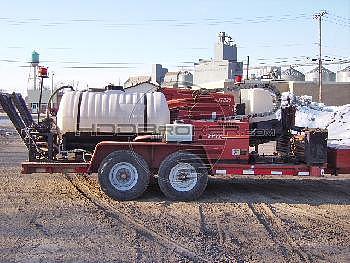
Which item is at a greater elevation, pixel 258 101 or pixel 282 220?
pixel 258 101

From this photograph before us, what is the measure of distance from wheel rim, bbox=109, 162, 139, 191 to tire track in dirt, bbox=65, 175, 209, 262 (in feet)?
1.37

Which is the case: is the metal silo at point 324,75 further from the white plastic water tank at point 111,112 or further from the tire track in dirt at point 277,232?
the tire track in dirt at point 277,232

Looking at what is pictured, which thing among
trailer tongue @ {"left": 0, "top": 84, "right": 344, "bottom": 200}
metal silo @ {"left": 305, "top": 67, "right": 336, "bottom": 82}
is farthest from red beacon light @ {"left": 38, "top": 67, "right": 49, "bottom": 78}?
metal silo @ {"left": 305, "top": 67, "right": 336, "bottom": 82}

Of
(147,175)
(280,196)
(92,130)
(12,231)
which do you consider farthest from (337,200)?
(12,231)

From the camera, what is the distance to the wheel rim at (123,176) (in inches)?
364

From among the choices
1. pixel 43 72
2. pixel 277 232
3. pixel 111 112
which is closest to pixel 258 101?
pixel 111 112

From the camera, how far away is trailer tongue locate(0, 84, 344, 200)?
30.4 feet

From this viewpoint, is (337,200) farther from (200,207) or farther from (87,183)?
(87,183)

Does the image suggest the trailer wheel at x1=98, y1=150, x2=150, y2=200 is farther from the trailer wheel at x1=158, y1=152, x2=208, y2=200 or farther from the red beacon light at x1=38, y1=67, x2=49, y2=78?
the red beacon light at x1=38, y1=67, x2=49, y2=78

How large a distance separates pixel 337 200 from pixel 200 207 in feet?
9.22

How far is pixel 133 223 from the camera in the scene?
752 centimetres

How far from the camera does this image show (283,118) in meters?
10.4

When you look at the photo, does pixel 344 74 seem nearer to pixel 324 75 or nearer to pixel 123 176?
pixel 324 75

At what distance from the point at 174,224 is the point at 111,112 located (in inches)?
118
